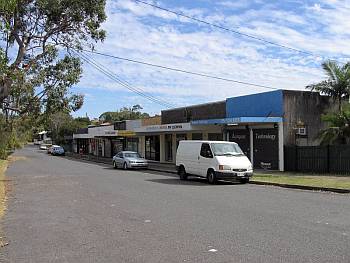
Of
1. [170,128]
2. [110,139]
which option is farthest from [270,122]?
[110,139]

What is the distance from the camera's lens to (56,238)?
9008 millimetres

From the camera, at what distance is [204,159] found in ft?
71.4

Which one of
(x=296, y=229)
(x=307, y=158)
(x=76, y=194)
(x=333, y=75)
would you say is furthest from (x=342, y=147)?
(x=296, y=229)

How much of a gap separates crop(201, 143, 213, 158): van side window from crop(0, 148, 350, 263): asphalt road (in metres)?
4.86

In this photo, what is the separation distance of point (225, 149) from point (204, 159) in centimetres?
107

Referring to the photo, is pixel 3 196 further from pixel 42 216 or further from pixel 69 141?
pixel 69 141

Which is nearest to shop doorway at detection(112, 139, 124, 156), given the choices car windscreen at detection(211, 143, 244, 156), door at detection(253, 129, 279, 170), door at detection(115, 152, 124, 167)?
door at detection(115, 152, 124, 167)

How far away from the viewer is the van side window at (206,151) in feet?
70.4

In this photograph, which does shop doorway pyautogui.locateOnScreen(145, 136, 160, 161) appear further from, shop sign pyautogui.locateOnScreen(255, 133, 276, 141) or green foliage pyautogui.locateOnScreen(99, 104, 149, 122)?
green foliage pyautogui.locateOnScreen(99, 104, 149, 122)

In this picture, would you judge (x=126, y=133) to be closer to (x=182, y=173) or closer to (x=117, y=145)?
(x=117, y=145)

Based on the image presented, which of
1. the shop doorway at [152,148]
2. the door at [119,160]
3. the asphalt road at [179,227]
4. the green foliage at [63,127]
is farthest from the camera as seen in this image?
the green foliage at [63,127]

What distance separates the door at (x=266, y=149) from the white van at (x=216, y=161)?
661 cm

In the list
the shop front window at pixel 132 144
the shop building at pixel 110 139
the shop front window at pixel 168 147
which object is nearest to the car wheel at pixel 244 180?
the shop front window at pixel 168 147

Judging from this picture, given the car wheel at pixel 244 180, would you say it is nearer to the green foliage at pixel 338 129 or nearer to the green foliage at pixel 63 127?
the green foliage at pixel 338 129
